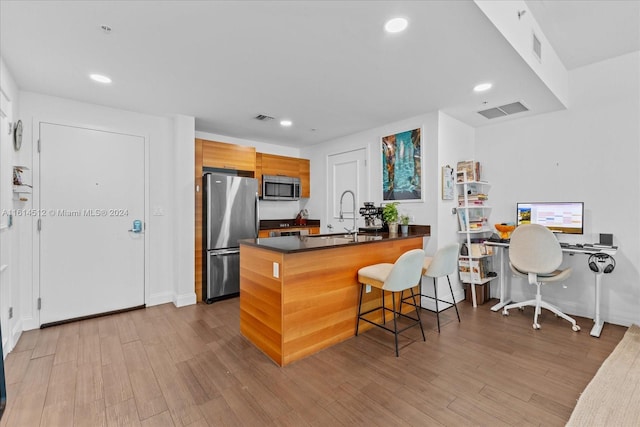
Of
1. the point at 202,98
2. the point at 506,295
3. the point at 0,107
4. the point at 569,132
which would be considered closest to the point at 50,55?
the point at 0,107

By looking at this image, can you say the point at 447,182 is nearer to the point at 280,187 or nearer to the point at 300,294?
the point at 300,294

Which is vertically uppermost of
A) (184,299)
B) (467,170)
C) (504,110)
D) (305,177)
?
(504,110)

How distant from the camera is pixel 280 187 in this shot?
530cm

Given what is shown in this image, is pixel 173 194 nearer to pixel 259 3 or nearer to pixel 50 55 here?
pixel 50 55

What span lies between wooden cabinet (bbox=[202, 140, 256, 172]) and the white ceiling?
568 mm

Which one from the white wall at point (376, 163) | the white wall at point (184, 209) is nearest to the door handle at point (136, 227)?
the white wall at point (184, 209)

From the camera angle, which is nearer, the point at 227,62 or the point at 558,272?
the point at 227,62

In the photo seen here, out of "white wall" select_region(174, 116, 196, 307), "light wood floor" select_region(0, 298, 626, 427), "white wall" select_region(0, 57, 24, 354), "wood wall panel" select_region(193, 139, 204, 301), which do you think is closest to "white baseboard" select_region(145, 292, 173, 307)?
"white wall" select_region(174, 116, 196, 307)

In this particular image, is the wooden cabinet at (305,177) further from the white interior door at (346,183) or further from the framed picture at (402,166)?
the framed picture at (402,166)

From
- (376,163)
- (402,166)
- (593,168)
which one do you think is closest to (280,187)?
(376,163)

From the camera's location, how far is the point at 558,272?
11.1 feet

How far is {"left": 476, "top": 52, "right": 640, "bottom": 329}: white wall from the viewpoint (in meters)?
3.18

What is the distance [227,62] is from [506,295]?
4413mm

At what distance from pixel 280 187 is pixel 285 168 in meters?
0.37
